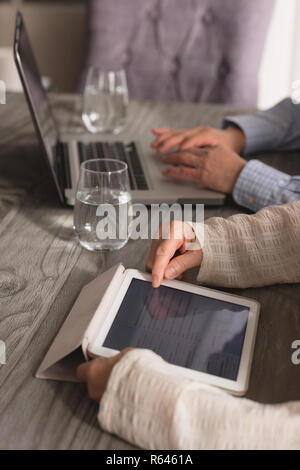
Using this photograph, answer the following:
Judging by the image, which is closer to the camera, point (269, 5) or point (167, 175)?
point (167, 175)

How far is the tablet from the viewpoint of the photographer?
0.54m

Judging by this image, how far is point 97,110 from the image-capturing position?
128 cm

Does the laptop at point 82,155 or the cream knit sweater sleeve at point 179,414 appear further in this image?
the laptop at point 82,155

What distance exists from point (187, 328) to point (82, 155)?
1.93 ft

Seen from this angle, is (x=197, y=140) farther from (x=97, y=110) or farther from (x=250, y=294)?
(x=250, y=294)

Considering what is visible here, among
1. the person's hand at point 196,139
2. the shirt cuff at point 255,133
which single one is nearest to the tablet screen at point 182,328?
the person's hand at point 196,139

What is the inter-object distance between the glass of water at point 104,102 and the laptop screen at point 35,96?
Answer: 14 cm

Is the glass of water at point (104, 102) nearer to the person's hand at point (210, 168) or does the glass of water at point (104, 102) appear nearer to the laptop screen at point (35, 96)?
the laptop screen at point (35, 96)

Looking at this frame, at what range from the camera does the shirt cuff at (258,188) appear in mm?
911

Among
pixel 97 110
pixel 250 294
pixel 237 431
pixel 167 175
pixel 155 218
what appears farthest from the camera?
pixel 97 110

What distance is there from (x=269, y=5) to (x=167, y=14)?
0.39m

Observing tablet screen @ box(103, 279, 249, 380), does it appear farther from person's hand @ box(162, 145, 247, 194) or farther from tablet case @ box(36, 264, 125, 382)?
person's hand @ box(162, 145, 247, 194)

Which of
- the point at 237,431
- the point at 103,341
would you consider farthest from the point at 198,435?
the point at 103,341

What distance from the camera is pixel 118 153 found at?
3.68ft
